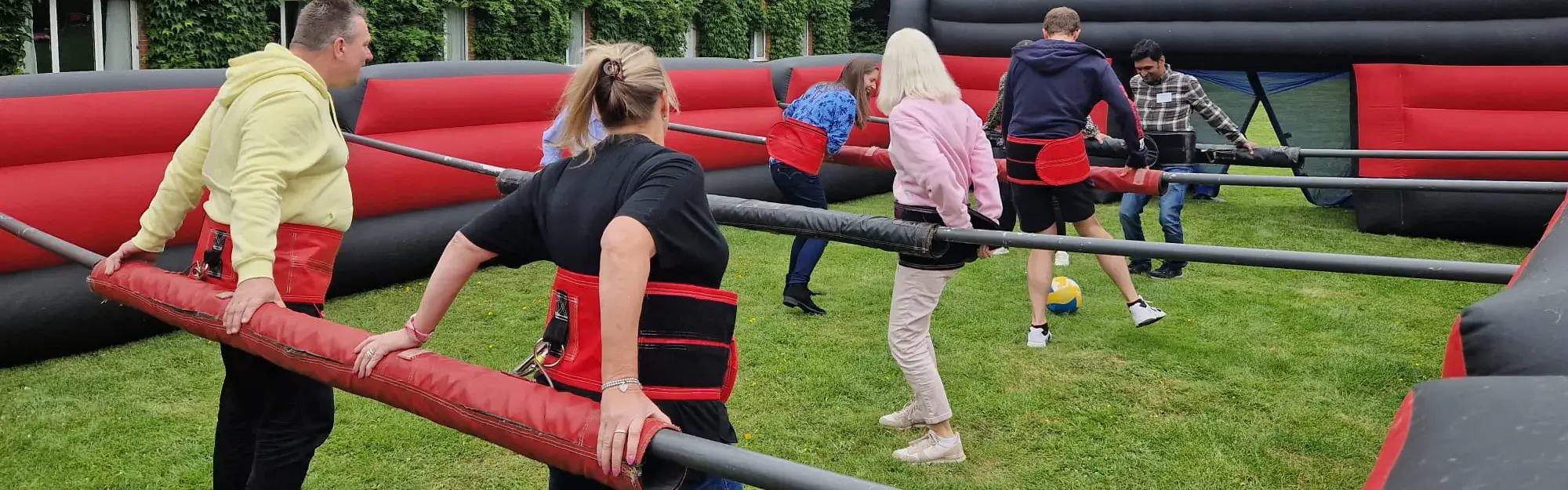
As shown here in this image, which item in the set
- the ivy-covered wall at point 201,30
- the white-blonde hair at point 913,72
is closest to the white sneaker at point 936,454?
the white-blonde hair at point 913,72

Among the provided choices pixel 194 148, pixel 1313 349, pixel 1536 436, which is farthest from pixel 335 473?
pixel 1313 349

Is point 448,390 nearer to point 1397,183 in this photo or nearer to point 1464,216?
point 1397,183

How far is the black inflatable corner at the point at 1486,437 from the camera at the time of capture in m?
1.12

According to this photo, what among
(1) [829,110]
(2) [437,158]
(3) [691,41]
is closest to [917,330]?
(1) [829,110]

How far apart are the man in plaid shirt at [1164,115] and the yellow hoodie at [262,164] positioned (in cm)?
569

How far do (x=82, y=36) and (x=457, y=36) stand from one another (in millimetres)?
4849

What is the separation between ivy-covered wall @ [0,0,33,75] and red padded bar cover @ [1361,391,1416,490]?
11464mm

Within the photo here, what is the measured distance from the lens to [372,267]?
21.7 feet

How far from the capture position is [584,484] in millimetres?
2309

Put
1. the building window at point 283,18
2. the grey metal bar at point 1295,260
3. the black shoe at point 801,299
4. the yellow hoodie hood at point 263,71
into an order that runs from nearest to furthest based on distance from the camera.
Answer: the grey metal bar at point 1295,260
the yellow hoodie hood at point 263,71
the black shoe at point 801,299
the building window at point 283,18

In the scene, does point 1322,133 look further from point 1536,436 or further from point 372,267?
point 1536,436

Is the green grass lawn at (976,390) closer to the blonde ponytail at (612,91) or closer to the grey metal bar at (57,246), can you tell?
the grey metal bar at (57,246)

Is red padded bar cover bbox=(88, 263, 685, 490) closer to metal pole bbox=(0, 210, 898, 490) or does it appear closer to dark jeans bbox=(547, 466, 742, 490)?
metal pole bbox=(0, 210, 898, 490)

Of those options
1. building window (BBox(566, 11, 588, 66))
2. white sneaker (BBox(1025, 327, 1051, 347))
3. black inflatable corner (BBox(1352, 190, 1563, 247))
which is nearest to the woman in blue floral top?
white sneaker (BBox(1025, 327, 1051, 347))
